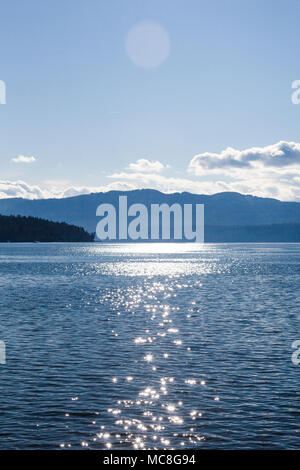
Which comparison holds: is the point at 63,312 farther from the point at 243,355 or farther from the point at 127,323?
the point at 243,355

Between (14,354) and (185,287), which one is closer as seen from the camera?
(14,354)

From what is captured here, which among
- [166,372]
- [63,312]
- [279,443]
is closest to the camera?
[279,443]

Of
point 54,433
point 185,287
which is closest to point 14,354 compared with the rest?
point 54,433

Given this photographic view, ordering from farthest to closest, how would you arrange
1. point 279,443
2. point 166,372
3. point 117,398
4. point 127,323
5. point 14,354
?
point 127,323 < point 14,354 < point 166,372 < point 117,398 < point 279,443

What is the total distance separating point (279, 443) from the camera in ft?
68.1

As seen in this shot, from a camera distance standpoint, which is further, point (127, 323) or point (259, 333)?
point (127, 323)

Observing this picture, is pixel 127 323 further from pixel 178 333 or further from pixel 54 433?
pixel 54 433

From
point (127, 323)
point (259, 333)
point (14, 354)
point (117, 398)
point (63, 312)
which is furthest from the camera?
point (63, 312)

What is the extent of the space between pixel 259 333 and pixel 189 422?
72.7ft
